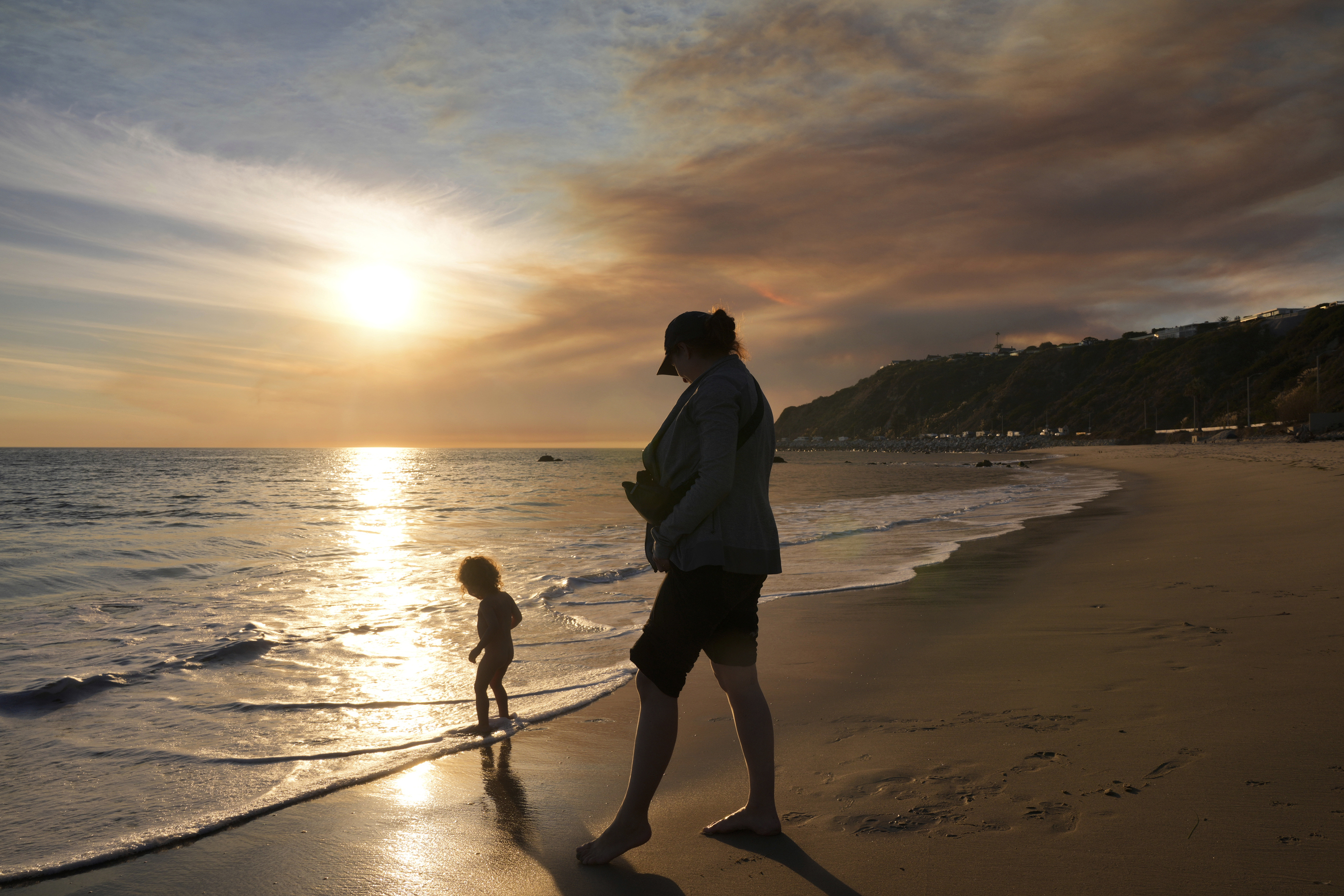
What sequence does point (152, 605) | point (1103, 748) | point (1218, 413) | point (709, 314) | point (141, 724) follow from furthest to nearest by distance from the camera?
point (1218, 413) → point (152, 605) → point (141, 724) → point (1103, 748) → point (709, 314)

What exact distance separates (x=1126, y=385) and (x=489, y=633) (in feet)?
444

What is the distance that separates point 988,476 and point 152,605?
41.4m

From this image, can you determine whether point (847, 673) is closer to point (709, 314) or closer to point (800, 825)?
point (800, 825)

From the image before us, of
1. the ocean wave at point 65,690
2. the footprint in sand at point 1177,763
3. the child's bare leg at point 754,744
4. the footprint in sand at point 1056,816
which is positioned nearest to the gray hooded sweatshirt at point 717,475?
the child's bare leg at point 754,744

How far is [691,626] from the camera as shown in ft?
8.74

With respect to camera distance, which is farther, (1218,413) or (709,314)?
(1218,413)

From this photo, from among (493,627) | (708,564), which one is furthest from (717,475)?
(493,627)

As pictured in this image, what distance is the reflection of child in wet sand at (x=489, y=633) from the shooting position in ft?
14.4

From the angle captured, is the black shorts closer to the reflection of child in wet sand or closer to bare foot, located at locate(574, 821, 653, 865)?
bare foot, located at locate(574, 821, 653, 865)

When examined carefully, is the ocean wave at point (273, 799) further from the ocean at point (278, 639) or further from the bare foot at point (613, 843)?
the bare foot at point (613, 843)

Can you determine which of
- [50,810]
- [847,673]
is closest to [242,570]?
[50,810]

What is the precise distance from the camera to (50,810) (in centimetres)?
342

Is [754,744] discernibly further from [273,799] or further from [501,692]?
[273,799]

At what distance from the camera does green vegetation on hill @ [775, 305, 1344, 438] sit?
8225 centimetres
